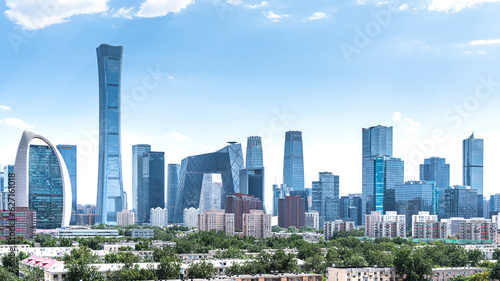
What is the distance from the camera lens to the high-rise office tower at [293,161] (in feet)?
554

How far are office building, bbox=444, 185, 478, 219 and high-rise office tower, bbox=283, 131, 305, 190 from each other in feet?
192

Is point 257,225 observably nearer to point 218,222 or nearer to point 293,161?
point 218,222

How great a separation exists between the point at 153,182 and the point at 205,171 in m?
25.2

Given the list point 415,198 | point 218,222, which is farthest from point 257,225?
point 415,198

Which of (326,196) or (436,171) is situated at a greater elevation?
(436,171)

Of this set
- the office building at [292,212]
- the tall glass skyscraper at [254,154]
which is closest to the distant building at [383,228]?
the office building at [292,212]

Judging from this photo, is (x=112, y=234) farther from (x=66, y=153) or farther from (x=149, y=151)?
(x=149, y=151)

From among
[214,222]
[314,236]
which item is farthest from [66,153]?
[314,236]

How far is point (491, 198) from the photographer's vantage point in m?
140

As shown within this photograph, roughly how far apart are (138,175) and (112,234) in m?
71.3

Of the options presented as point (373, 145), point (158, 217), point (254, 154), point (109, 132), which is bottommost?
point (158, 217)

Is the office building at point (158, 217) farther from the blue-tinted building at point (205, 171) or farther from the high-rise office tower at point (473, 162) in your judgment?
the high-rise office tower at point (473, 162)

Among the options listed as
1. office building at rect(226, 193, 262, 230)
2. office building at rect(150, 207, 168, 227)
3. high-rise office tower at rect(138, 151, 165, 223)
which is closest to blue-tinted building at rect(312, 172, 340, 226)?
office building at rect(150, 207, 168, 227)

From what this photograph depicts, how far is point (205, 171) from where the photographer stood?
5330 inches
